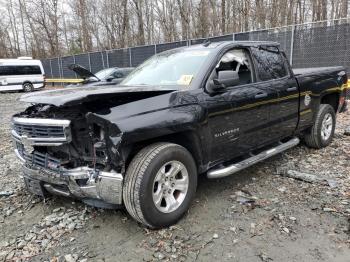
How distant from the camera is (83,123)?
3314 millimetres

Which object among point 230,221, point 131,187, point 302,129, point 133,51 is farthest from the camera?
point 133,51

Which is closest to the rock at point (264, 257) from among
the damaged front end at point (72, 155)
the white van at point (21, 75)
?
the damaged front end at point (72, 155)

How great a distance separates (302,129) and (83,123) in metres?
3.74

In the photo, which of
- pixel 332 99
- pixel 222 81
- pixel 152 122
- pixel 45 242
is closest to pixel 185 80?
pixel 222 81

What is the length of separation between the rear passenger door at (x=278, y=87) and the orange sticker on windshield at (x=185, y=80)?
1.18m

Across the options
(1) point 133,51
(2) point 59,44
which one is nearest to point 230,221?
(1) point 133,51

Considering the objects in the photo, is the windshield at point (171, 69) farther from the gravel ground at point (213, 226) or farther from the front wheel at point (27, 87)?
the front wheel at point (27, 87)

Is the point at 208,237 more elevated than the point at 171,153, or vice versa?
the point at 171,153

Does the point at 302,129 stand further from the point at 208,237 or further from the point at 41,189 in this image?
the point at 41,189

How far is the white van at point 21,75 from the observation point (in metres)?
23.5

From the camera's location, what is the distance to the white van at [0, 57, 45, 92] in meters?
23.5

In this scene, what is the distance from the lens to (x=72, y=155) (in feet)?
11.4

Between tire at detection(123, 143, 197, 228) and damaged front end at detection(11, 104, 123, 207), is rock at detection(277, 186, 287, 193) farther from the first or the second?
damaged front end at detection(11, 104, 123, 207)

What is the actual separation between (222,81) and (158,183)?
4.43 ft
